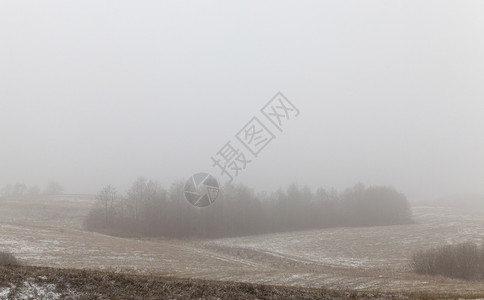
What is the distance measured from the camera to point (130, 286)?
1486cm

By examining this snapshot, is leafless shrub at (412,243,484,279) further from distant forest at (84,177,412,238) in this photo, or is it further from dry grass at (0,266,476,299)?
distant forest at (84,177,412,238)

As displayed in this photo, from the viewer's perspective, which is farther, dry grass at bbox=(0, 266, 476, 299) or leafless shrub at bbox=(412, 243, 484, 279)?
leafless shrub at bbox=(412, 243, 484, 279)

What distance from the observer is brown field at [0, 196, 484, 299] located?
2505 centimetres

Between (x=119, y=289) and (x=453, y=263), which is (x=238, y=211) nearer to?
(x=453, y=263)

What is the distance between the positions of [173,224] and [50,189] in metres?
110

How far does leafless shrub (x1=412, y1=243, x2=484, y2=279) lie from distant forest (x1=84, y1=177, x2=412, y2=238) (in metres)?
54.5

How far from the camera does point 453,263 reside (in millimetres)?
35406

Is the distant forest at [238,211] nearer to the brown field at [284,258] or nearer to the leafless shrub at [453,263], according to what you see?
the brown field at [284,258]

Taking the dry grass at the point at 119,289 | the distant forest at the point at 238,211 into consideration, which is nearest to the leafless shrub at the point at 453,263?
the dry grass at the point at 119,289

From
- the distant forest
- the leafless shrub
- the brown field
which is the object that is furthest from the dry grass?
the distant forest

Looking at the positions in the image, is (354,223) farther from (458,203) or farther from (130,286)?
(130,286)

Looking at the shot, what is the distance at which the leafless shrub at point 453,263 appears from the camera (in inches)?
1372

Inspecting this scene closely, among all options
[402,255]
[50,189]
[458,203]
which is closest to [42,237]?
[402,255]

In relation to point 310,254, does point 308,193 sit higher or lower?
higher
